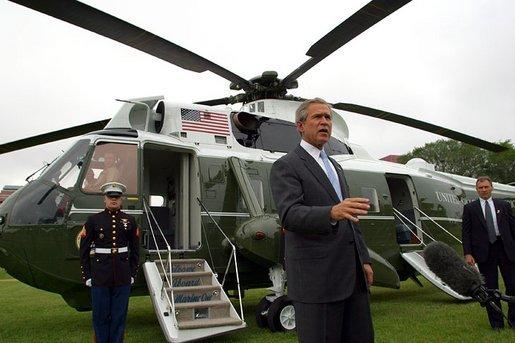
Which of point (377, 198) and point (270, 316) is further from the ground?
point (377, 198)

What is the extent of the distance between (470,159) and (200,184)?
47.3 metres

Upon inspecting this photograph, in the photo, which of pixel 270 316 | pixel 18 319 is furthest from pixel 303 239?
pixel 18 319

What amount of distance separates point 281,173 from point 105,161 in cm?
451

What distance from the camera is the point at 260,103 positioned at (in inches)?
361

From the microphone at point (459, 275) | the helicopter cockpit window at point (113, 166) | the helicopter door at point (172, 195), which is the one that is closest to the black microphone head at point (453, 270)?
the microphone at point (459, 275)

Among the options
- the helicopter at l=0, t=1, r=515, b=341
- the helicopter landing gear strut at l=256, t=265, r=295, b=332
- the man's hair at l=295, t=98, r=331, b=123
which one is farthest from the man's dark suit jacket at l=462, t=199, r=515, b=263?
the man's hair at l=295, t=98, r=331, b=123

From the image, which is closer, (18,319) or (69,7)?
(69,7)

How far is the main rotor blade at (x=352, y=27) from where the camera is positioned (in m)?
6.20

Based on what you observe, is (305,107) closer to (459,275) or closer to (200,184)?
(459,275)

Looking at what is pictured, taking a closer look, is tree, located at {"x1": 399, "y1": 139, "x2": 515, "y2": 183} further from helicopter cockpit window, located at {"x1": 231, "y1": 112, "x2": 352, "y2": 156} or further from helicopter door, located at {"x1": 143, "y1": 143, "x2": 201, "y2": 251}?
helicopter door, located at {"x1": 143, "y1": 143, "x2": 201, "y2": 251}

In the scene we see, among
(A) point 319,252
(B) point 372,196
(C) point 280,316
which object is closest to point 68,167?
(C) point 280,316

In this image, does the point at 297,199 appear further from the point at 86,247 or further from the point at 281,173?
the point at 86,247

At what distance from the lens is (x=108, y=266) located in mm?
4922

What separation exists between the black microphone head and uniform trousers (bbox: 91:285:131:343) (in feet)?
9.98
